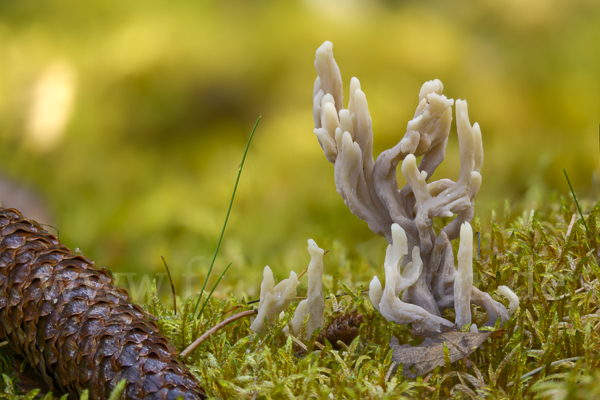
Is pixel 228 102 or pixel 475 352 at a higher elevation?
pixel 228 102

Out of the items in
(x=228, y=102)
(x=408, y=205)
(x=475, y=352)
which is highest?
(x=228, y=102)

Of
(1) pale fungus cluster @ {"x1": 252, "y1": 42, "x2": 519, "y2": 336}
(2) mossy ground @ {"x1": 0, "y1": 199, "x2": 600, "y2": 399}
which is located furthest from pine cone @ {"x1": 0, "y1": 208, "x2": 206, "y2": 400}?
(1) pale fungus cluster @ {"x1": 252, "y1": 42, "x2": 519, "y2": 336}

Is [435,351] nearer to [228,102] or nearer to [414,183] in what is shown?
[414,183]

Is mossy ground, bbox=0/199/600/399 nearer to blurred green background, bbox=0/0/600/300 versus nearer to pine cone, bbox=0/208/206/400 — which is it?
pine cone, bbox=0/208/206/400

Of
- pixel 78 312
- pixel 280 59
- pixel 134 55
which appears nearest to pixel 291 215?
pixel 280 59

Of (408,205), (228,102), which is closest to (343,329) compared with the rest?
(408,205)
